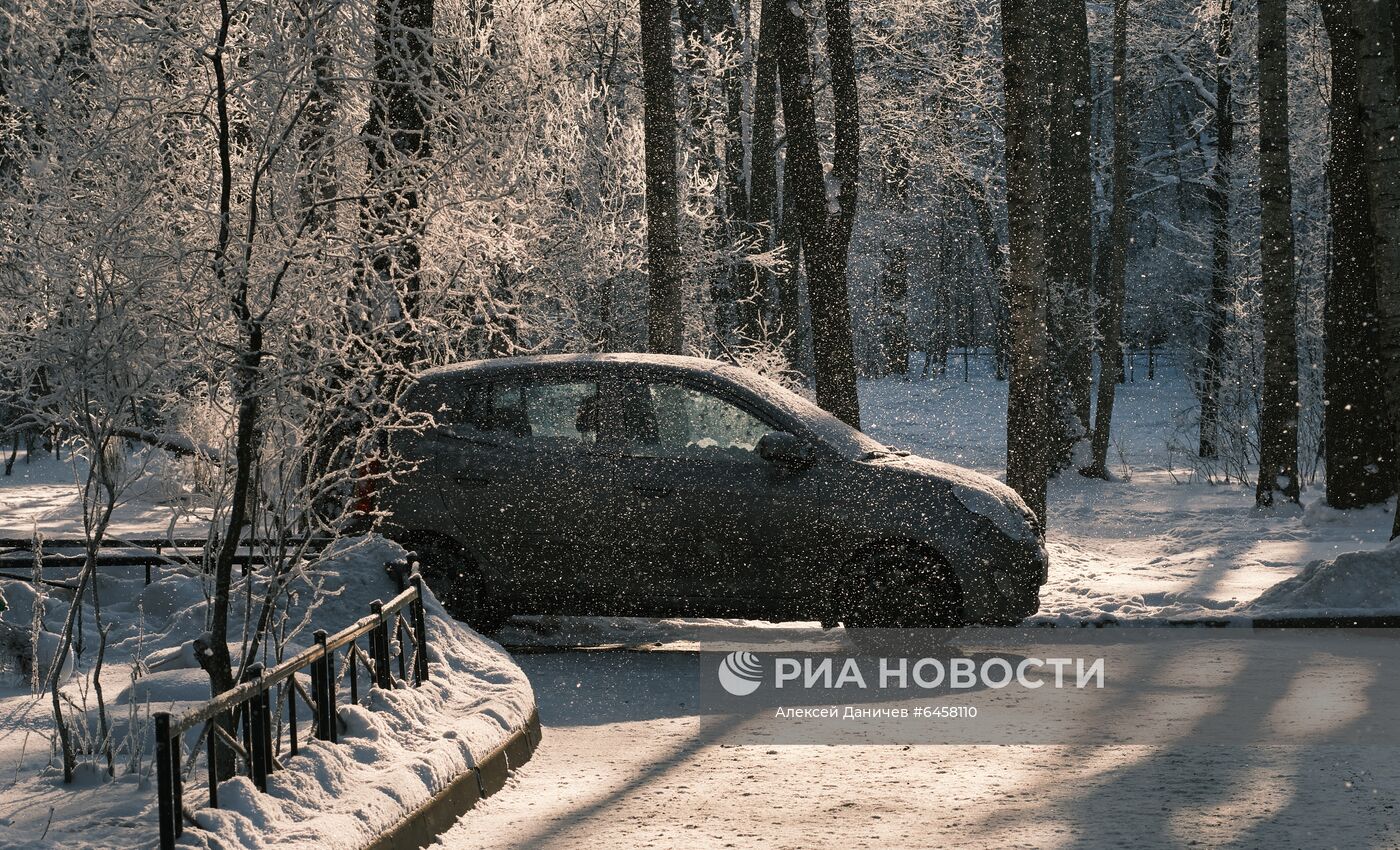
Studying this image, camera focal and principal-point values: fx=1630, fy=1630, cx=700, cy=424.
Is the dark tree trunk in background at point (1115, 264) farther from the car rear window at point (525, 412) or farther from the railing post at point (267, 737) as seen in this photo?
the railing post at point (267, 737)

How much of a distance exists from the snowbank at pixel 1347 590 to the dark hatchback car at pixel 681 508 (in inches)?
99.0

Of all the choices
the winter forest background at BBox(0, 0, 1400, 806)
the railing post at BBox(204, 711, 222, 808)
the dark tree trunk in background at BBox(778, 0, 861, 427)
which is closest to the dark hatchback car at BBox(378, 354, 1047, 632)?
the winter forest background at BBox(0, 0, 1400, 806)

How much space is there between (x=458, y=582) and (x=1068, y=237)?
1725 centimetres

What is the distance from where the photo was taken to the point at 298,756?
253 inches

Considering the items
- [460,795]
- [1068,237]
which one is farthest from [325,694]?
[1068,237]

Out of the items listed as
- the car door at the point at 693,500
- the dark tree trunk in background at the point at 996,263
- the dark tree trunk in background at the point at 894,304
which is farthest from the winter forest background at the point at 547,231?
the dark tree trunk in background at the point at 894,304

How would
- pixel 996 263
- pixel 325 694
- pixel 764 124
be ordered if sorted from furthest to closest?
pixel 996 263 → pixel 764 124 → pixel 325 694

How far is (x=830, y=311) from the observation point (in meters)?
18.7

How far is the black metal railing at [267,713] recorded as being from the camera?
5137 millimetres

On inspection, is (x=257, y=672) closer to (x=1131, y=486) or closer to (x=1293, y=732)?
(x=1293, y=732)

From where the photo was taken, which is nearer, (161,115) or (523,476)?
(161,115)

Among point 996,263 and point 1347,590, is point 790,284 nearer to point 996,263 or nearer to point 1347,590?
point 1347,590

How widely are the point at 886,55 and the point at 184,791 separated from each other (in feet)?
79.8

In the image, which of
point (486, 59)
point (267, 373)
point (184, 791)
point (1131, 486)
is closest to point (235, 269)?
point (267, 373)
